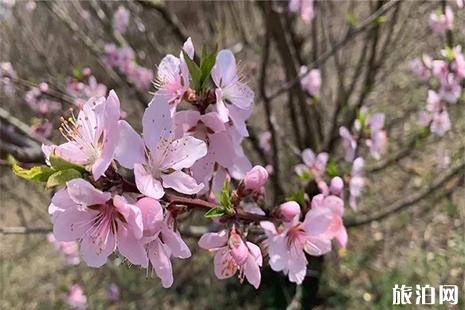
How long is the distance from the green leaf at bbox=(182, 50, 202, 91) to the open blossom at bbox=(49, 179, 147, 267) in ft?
0.93

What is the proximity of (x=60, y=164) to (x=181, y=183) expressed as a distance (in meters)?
0.19

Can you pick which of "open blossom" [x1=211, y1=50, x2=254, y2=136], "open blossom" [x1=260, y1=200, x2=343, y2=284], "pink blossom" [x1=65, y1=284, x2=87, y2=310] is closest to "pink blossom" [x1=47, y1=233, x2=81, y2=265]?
"pink blossom" [x1=65, y1=284, x2=87, y2=310]

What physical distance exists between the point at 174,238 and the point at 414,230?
2734mm

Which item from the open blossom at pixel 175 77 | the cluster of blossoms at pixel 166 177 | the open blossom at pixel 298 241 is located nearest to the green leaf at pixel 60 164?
the cluster of blossoms at pixel 166 177

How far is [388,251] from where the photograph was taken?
11.1ft

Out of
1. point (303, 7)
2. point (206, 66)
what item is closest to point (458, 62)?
point (303, 7)

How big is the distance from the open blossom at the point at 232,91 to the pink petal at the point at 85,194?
1.07 ft

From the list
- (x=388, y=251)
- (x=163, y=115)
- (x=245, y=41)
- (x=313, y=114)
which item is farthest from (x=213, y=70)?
(x=388, y=251)

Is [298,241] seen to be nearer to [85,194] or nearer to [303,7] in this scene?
[85,194]

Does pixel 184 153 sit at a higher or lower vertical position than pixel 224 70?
lower

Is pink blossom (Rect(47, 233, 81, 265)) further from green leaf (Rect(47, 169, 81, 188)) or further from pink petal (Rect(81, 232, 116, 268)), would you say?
green leaf (Rect(47, 169, 81, 188))

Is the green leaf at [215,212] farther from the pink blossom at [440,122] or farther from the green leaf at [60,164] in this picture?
the pink blossom at [440,122]

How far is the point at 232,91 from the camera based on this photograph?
3.75 feet

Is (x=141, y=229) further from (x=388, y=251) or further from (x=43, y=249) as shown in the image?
(x=43, y=249)
